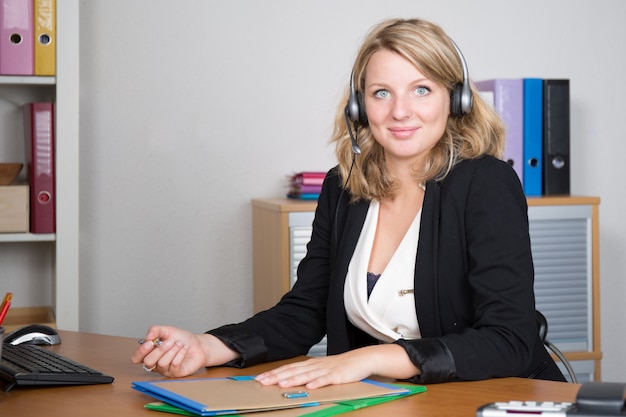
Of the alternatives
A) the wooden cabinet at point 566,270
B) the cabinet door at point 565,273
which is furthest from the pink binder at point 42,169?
the cabinet door at point 565,273

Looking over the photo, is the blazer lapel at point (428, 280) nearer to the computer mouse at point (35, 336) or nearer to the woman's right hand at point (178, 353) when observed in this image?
the woman's right hand at point (178, 353)

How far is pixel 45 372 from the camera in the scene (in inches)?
53.6

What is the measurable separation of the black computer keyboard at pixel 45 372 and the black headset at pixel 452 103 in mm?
695

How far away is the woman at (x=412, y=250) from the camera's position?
149cm

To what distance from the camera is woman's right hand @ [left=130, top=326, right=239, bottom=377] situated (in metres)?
1.47

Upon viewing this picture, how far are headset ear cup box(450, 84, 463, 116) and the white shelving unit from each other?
53.4 inches

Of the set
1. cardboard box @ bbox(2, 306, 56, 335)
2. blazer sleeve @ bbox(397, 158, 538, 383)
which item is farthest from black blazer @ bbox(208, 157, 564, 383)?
cardboard box @ bbox(2, 306, 56, 335)

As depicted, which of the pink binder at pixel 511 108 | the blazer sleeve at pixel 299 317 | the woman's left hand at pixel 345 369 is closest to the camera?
the woman's left hand at pixel 345 369

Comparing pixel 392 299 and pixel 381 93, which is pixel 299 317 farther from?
pixel 381 93

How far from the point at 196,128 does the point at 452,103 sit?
1555 mm

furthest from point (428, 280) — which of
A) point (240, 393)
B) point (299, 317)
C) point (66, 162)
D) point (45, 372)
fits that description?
point (66, 162)

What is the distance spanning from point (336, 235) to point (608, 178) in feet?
6.46

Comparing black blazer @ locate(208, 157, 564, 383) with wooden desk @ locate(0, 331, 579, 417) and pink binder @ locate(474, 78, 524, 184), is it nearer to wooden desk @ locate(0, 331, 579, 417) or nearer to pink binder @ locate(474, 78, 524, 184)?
wooden desk @ locate(0, 331, 579, 417)

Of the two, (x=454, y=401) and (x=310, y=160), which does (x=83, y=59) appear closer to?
(x=310, y=160)
